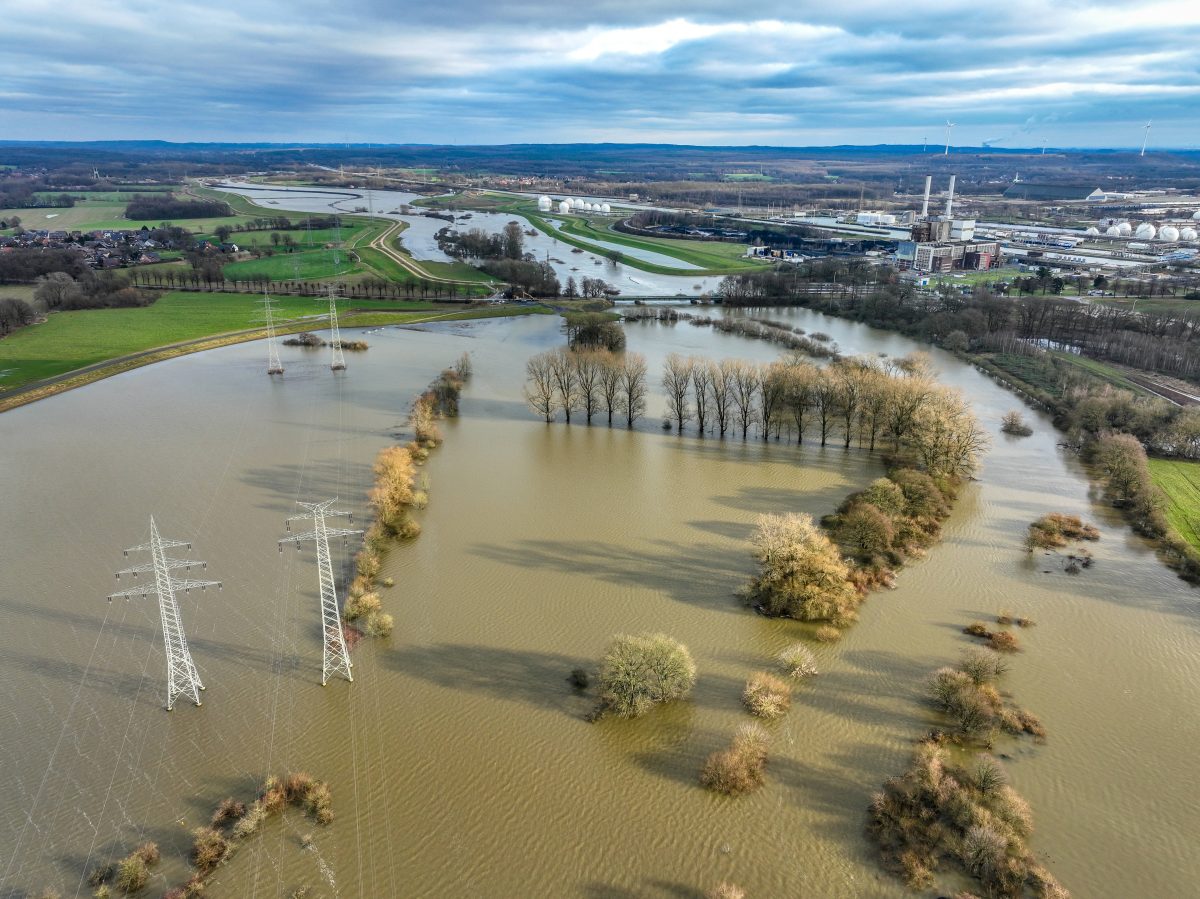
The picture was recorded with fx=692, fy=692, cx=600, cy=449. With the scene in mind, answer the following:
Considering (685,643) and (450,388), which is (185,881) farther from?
(450,388)

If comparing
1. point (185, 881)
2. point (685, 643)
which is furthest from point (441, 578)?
point (185, 881)

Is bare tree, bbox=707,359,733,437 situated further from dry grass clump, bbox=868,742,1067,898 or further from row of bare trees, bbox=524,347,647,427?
dry grass clump, bbox=868,742,1067,898

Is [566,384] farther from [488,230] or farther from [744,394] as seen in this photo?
[488,230]

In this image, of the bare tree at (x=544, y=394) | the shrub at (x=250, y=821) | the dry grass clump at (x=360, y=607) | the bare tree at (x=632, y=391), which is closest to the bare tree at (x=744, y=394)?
the bare tree at (x=632, y=391)

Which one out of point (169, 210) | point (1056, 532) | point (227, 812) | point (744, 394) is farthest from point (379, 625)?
point (169, 210)

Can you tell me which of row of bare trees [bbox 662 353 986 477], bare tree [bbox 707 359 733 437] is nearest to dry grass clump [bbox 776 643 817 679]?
row of bare trees [bbox 662 353 986 477]
